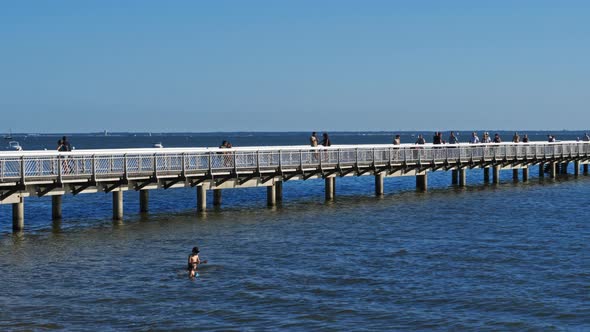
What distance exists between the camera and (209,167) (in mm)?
36062

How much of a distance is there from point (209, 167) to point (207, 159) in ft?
1.39

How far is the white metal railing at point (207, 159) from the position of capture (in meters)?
30.2

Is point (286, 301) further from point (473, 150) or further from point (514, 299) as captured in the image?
point (473, 150)

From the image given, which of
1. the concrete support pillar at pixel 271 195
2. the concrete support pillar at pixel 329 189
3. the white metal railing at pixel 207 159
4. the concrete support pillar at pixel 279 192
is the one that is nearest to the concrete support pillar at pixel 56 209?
the white metal railing at pixel 207 159

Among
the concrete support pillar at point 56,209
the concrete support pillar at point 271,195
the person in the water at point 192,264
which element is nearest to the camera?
the person in the water at point 192,264

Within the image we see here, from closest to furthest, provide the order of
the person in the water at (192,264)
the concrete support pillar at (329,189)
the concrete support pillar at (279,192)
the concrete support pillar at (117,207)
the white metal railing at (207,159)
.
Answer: the person in the water at (192,264) → the white metal railing at (207,159) → the concrete support pillar at (117,207) → the concrete support pillar at (279,192) → the concrete support pillar at (329,189)

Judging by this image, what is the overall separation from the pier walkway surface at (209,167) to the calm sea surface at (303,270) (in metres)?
1.48

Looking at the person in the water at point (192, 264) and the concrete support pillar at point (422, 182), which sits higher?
the concrete support pillar at point (422, 182)

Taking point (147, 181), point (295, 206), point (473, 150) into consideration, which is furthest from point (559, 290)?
point (473, 150)

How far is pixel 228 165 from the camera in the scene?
3709cm

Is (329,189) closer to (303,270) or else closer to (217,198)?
(217,198)

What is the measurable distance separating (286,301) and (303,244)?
337 inches

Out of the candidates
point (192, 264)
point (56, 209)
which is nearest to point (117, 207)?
point (56, 209)

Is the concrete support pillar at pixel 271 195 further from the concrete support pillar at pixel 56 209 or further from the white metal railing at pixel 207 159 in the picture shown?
the concrete support pillar at pixel 56 209
